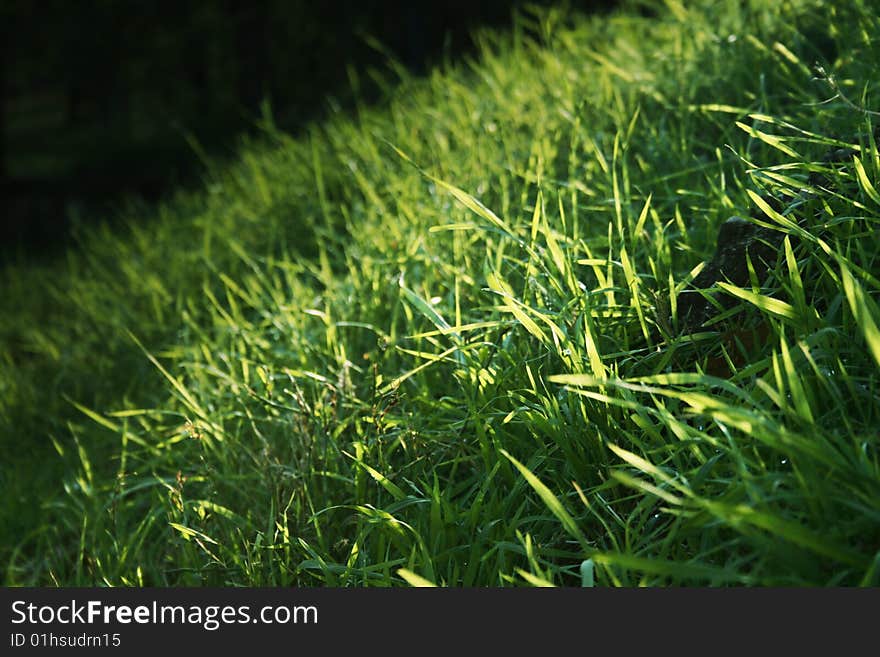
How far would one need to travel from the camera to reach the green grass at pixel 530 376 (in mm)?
1149

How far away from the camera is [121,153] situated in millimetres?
16734

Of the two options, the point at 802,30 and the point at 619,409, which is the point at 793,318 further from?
the point at 802,30

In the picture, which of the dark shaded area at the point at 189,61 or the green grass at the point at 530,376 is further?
the dark shaded area at the point at 189,61

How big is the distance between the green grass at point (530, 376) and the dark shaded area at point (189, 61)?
6.15 metres

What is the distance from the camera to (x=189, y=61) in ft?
50.8

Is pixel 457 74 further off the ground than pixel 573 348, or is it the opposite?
pixel 457 74

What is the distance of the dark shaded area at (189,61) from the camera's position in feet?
35.2

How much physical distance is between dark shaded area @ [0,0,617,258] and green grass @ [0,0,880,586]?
6.15 metres

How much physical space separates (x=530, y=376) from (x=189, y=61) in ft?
51.4

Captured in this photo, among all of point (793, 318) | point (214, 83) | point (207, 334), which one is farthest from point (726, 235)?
point (214, 83)

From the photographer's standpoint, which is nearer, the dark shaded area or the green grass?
the green grass

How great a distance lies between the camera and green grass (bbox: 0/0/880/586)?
1.15 m

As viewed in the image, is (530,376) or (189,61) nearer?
(530,376)

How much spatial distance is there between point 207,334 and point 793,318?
1.97 meters
